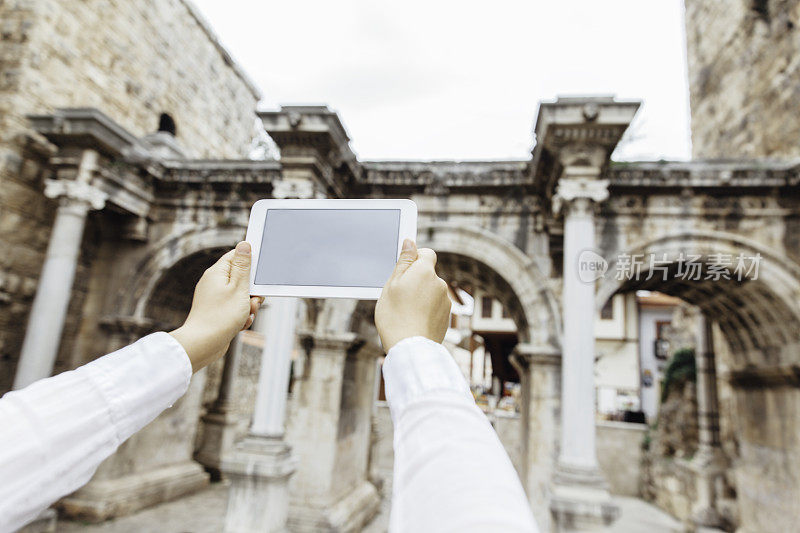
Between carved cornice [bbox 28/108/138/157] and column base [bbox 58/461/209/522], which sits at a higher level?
carved cornice [bbox 28/108/138/157]

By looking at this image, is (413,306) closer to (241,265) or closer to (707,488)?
(241,265)

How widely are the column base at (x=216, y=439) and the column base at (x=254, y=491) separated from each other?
549cm

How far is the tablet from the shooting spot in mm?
1328

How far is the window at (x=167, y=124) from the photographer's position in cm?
1073

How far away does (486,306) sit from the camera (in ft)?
60.3

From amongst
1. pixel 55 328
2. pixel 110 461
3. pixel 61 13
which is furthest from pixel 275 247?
pixel 61 13

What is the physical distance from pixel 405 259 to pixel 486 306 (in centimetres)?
1763

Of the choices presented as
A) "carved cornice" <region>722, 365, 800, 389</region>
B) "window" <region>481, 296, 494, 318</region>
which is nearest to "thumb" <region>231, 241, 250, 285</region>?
"carved cornice" <region>722, 365, 800, 389</region>

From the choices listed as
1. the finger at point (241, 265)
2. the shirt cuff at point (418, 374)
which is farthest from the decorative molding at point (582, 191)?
the shirt cuff at point (418, 374)

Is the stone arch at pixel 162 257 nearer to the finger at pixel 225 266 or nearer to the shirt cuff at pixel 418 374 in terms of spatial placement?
the finger at pixel 225 266

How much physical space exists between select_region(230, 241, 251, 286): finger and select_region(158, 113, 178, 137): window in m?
11.0

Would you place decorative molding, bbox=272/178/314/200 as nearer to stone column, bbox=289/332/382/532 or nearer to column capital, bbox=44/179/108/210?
stone column, bbox=289/332/382/532

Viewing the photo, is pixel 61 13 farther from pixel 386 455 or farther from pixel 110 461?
pixel 386 455

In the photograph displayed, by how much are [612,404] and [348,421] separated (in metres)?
18.2
